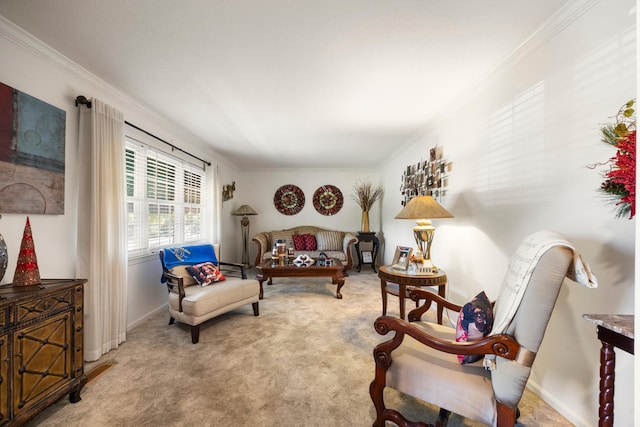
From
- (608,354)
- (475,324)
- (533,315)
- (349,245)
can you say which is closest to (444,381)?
(475,324)

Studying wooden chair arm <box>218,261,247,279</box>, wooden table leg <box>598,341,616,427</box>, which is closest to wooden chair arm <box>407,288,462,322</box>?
→ wooden table leg <box>598,341,616,427</box>

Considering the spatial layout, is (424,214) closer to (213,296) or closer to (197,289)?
(213,296)

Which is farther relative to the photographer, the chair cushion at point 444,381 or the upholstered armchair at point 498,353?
the chair cushion at point 444,381

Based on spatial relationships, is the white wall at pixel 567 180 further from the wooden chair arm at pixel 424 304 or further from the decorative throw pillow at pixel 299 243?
the decorative throw pillow at pixel 299 243

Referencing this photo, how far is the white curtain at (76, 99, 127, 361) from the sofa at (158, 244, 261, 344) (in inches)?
17.0

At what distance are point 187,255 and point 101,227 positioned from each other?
3.25 ft

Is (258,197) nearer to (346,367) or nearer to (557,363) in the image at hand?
(346,367)

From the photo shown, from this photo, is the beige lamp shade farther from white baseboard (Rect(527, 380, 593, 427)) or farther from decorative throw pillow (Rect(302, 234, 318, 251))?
white baseboard (Rect(527, 380, 593, 427))

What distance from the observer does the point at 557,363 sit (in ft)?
5.08

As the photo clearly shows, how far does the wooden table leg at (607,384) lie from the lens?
0.94 meters

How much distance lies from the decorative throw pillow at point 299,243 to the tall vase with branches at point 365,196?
1.36m

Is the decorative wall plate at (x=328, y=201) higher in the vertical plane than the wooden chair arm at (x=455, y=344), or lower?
higher

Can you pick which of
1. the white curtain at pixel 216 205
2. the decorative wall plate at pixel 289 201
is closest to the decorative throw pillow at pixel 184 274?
the white curtain at pixel 216 205

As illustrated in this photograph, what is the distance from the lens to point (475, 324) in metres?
1.27
